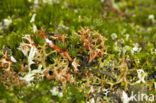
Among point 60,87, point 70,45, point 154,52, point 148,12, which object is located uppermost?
point 148,12

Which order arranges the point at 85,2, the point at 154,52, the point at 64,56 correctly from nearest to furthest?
the point at 64,56
the point at 154,52
the point at 85,2

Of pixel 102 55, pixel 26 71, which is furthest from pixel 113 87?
pixel 26 71

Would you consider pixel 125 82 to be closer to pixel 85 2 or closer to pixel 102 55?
pixel 102 55

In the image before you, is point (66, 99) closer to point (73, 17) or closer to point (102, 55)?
point (102, 55)

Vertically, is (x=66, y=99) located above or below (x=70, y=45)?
below

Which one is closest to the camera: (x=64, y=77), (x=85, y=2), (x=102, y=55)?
Result: (x=64, y=77)

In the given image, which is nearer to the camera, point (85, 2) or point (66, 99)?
point (66, 99)
